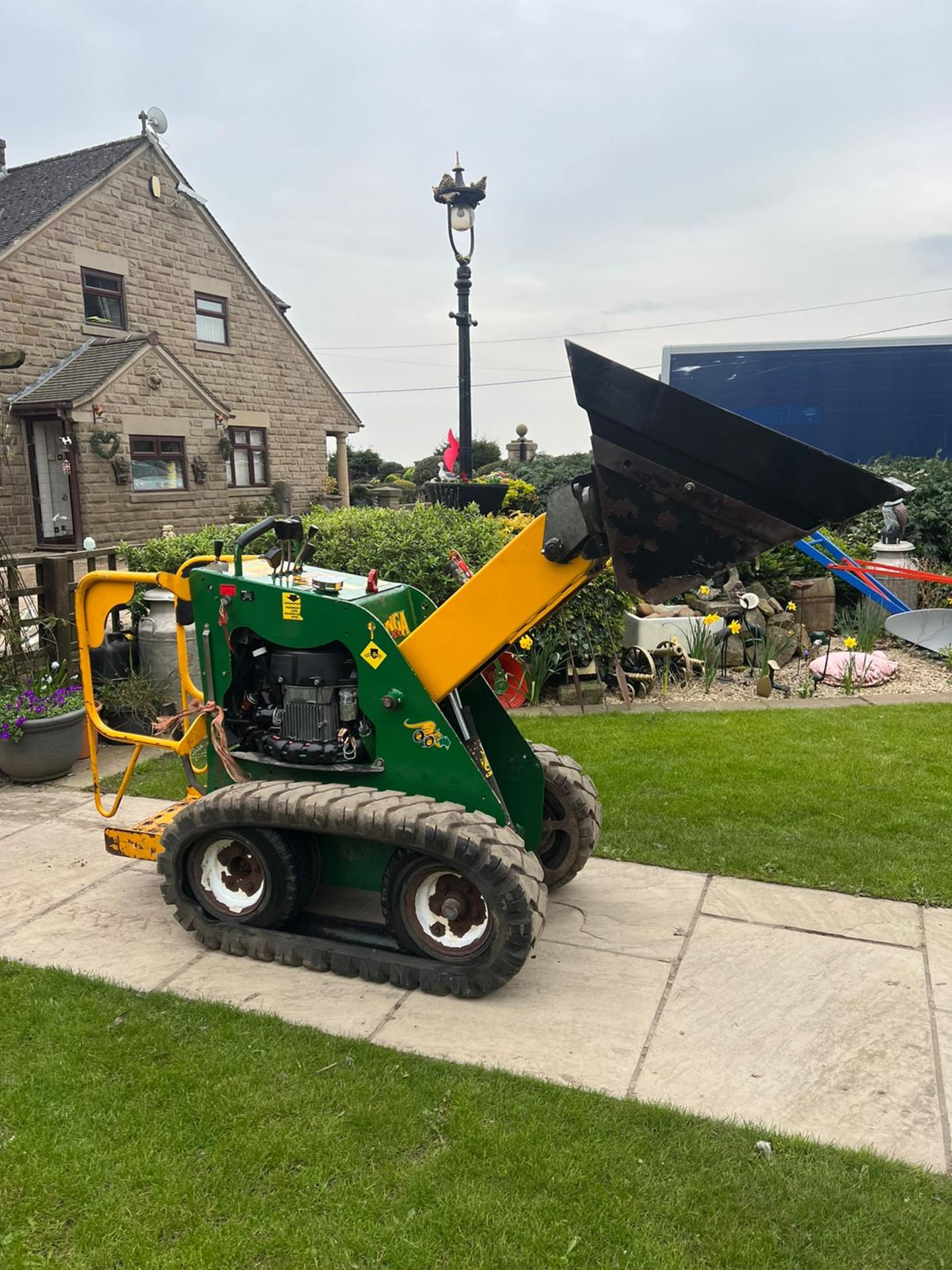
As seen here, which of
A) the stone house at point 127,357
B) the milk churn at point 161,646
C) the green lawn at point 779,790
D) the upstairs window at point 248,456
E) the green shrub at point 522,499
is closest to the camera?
the green lawn at point 779,790

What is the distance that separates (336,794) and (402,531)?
4.77 metres

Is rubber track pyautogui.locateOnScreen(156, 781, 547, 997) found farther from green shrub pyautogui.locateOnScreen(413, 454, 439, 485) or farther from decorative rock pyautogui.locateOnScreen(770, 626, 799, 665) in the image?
green shrub pyautogui.locateOnScreen(413, 454, 439, 485)

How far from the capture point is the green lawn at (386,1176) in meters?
2.29

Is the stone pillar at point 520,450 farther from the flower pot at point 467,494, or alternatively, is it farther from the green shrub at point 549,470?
the flower pot at point 467,494

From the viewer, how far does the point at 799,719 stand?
7145mm

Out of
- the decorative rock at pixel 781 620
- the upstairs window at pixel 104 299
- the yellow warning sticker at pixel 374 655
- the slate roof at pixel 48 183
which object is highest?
the slate roof at pixel 48 183

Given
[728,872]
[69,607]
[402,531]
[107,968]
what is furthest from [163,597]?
[728,872]

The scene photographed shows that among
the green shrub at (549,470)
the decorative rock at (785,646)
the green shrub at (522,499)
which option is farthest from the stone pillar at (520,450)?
the decorative rock at (785,646)

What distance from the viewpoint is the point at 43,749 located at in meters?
5.90

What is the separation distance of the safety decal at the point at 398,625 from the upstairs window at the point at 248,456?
17496 millimetres

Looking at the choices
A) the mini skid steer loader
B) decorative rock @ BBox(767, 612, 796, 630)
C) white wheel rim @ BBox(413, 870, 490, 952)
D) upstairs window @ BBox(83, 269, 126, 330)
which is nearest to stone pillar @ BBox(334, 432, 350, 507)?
upstairs window @ BBox(83, 269, 126, 330)

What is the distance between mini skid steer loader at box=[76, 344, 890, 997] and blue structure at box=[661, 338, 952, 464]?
12191 millimetres

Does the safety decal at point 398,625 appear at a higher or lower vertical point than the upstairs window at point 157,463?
lower

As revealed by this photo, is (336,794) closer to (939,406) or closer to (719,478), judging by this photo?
(719,478)
